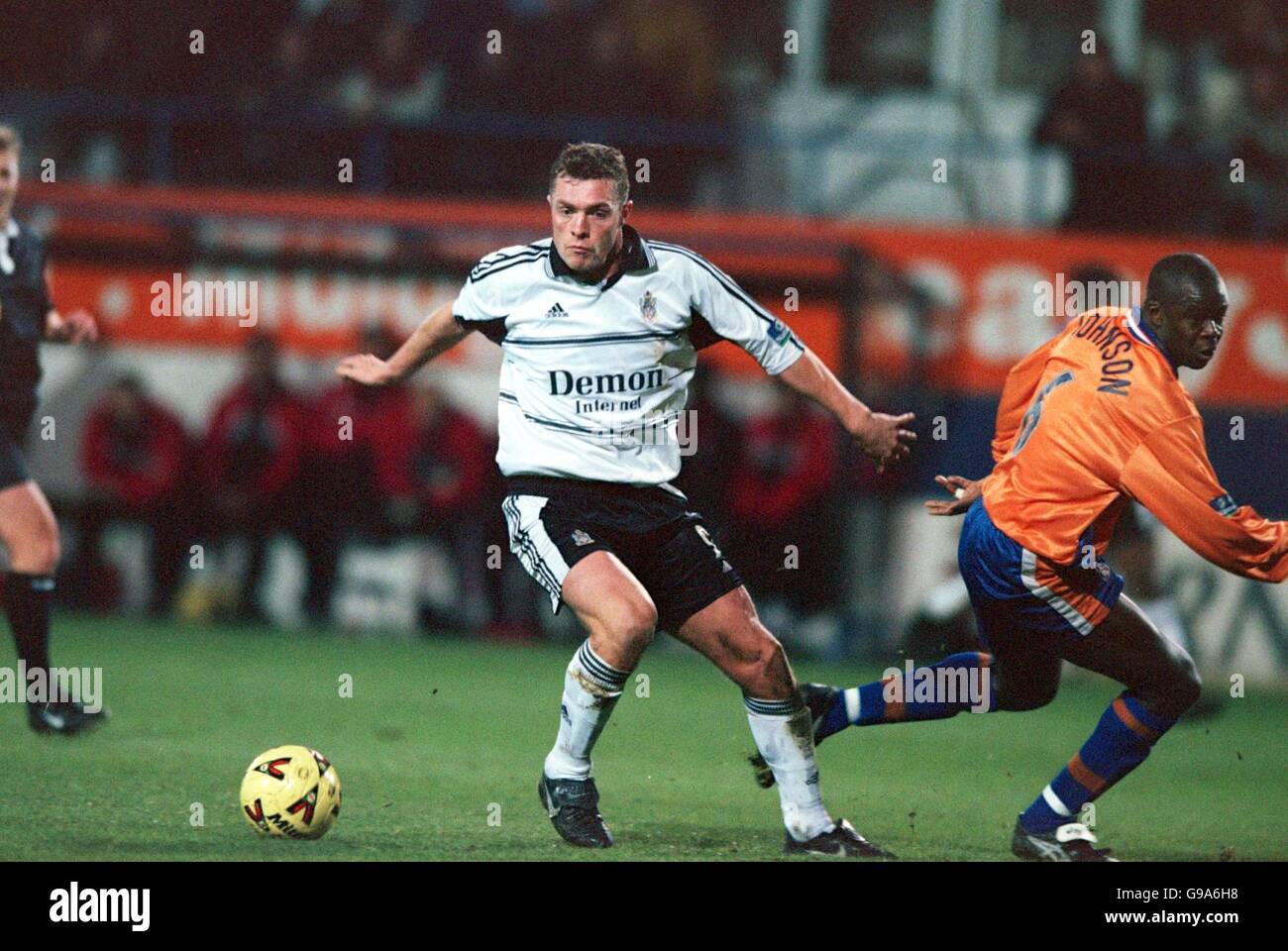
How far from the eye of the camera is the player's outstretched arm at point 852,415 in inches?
247

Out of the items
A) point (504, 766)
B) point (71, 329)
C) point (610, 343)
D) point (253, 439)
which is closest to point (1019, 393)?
point (610, 343)

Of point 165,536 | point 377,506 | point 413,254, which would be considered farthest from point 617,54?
point 165,536

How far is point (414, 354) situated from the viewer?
22.0 feet

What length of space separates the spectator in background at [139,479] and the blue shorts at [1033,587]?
8653 millimetres

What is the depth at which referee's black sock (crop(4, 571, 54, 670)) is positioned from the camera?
27.1 ft

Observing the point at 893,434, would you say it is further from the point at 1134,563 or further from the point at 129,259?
the point at 129,259

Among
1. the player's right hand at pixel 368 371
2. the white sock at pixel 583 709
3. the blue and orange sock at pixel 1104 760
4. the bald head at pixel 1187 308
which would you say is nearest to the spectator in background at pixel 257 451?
the player's right hand at pixel 368 371

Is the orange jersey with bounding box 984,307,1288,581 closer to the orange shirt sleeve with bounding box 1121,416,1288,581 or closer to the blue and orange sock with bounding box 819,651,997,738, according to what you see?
the orange shirt sleeve with bounding box 1121,416,1288,581

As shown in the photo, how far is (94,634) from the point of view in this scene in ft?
41.0

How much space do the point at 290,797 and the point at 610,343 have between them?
1722mm

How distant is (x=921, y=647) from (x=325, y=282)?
5018 mm
